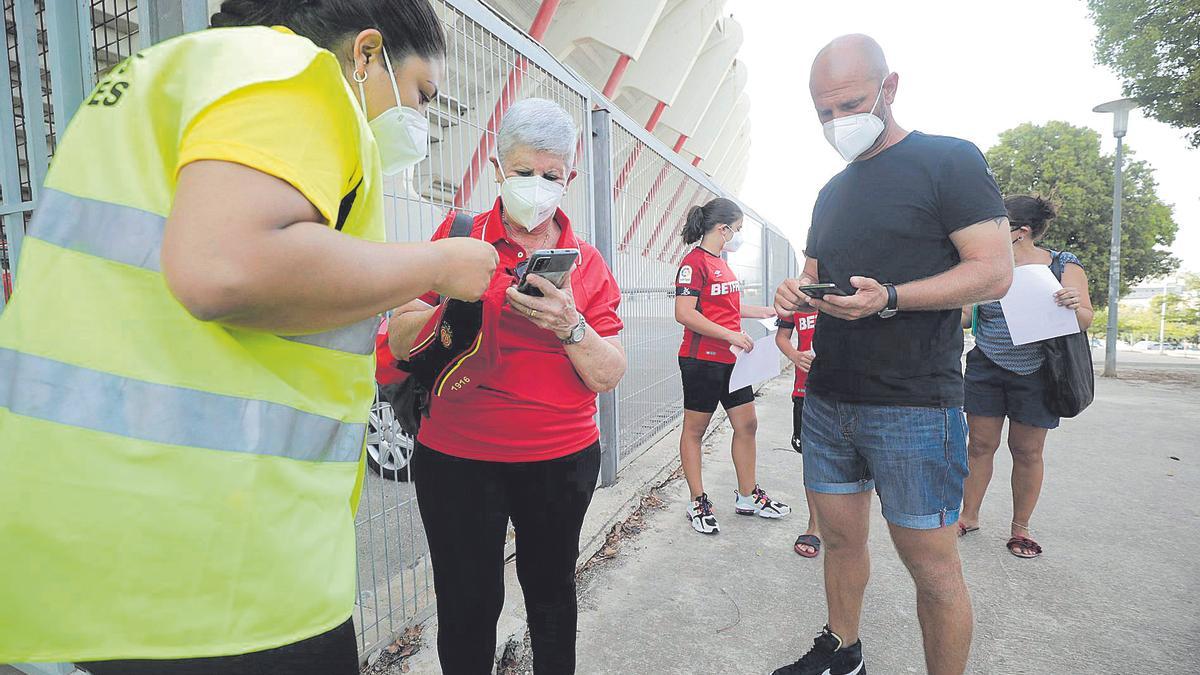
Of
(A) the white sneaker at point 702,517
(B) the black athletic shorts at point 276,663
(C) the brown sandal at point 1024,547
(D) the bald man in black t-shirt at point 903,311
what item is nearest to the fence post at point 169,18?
(B) the black athletic shorts at point 276,663

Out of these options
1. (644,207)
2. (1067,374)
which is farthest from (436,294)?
(644,207)

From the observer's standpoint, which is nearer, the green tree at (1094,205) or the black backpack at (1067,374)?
the black backpack at (1067,374)

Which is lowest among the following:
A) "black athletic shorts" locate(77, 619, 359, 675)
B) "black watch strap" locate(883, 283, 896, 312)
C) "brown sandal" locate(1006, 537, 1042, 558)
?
"brown sandal" locate(1006, 537, 1042, 558)

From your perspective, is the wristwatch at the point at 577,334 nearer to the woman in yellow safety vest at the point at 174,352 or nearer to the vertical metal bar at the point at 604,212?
the woman in yellow safety vest at the point at 174,352

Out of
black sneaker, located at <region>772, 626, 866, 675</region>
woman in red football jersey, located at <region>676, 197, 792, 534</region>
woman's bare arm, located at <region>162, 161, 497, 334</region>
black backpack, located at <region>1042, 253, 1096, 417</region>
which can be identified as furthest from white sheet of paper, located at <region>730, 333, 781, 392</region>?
woman's bare arm, located at <region>162, 161, 497, 334</region>

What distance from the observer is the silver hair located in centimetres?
175

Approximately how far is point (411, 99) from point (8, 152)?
185 centimetres

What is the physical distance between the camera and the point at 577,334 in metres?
1.63

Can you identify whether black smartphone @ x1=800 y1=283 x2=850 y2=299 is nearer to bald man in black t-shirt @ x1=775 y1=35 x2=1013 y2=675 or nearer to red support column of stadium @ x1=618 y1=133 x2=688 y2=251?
bald man in black t-shirt @ x1=775 y1=35 x2=1013 y2=675

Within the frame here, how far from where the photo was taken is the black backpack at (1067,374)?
3154 millimetres

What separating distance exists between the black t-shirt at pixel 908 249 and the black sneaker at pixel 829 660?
38.2 inches

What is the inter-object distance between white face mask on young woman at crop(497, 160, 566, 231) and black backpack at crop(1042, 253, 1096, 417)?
293 cm

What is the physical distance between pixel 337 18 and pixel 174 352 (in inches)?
22.1

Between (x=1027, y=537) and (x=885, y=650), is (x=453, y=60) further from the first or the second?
(x=1027, y=537)
